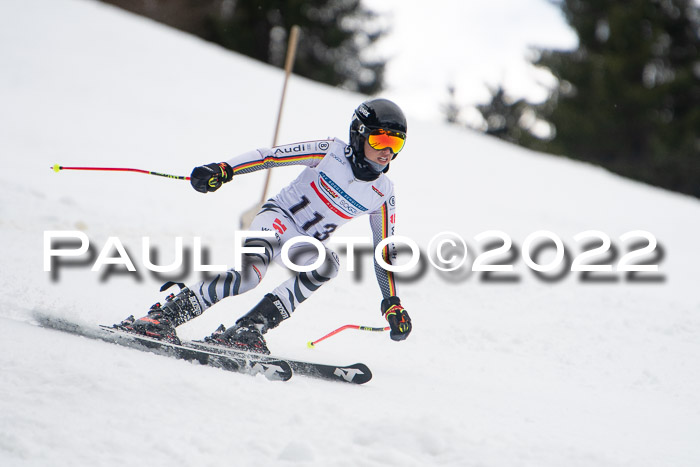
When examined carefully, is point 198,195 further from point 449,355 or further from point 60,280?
point 449,355

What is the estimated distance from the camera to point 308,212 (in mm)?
4074

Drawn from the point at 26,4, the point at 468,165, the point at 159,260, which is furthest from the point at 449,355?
the point at 26,4

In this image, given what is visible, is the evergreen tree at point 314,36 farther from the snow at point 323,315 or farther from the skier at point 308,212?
the skier at point 308,212

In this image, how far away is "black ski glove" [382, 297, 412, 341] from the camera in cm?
385

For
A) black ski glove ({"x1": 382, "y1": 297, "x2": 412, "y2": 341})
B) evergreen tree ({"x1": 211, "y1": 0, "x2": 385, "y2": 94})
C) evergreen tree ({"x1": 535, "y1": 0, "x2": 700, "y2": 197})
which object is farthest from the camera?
evergreen tree ({"x1": 211, "y1": 0, "x2": 385, "y2": 94})

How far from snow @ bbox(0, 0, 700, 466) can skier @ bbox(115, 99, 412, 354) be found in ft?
1.70

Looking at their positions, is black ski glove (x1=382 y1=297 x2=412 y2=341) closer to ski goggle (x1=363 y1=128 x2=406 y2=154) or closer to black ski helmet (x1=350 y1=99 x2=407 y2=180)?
black ski helmet (x1=350 y1=99 x2=407 y2=180)

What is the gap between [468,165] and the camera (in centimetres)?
1544

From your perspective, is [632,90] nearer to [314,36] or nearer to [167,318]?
[314,36]

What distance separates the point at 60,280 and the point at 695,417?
4803 millimetres

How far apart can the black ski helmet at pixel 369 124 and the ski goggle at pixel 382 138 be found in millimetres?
23

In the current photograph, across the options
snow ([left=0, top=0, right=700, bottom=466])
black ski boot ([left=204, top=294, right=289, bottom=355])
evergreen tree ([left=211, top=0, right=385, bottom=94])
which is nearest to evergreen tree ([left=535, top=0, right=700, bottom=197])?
evergreen tree ([left=211, top=0, right=385, bottom=94])

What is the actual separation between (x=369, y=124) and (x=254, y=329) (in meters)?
1.41

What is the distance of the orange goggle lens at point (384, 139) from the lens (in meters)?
3.87
